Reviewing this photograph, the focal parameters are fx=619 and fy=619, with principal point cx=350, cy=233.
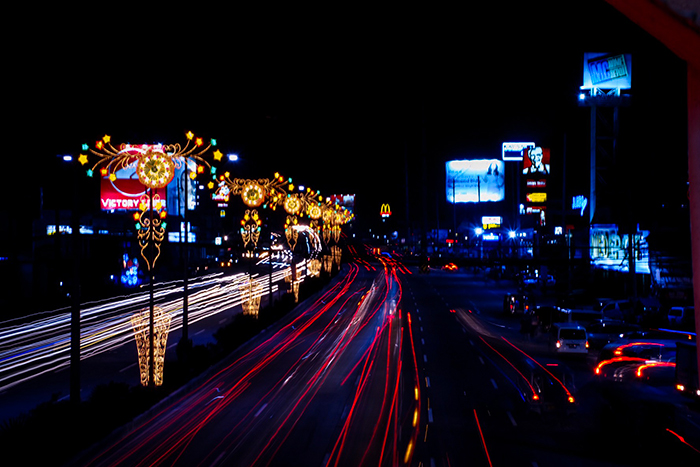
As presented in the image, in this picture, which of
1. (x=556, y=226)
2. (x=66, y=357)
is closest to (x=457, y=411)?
(x=66, y=357)

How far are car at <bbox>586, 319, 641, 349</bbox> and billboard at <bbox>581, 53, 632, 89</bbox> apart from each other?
39.0 meters

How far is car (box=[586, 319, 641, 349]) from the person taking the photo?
90.3 feet

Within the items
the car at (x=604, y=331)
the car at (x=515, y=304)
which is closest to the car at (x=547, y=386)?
the car at (x=604, y=331)

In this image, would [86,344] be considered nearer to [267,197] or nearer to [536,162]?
[267,197]

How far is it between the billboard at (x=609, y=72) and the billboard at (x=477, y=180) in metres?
42.6

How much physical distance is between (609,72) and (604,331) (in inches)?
1659

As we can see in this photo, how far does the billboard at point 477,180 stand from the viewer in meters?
106

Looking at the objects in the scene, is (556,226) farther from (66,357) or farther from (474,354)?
(66,357)

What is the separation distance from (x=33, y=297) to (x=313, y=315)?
20.3 meters

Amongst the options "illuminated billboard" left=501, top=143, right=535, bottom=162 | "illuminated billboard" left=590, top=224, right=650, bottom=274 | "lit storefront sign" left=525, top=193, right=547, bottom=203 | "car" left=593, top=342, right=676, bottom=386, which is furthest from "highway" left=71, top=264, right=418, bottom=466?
"illuminated billboard" left=501, top=143, right=535, bottom=162

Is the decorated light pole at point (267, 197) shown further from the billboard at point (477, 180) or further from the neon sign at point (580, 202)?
the billboard at point (477, 180)

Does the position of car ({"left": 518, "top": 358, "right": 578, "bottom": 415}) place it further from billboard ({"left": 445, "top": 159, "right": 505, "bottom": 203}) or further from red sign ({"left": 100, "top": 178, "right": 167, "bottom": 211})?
billboard ({"left": 445, "top": 159, "right": 505, "bottom": 203})

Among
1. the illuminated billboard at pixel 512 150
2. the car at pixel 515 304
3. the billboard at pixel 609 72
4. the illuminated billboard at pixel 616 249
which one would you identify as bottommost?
the car at pixel 515 304

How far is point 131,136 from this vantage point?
4022cm
